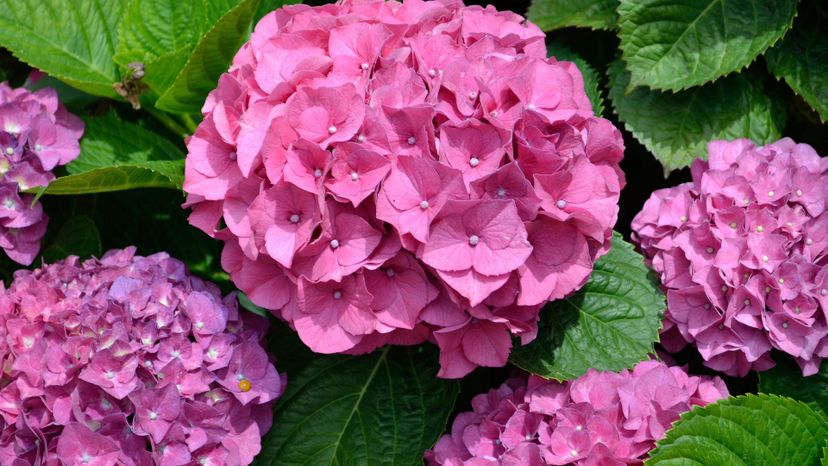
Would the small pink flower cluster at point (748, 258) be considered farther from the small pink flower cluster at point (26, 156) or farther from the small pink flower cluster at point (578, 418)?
the small pink flower cluster at point (26, 156)

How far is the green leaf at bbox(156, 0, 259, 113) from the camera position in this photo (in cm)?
153

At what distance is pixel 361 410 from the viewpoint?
5.22ft

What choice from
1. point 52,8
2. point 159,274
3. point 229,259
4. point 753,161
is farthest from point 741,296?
point 52,8

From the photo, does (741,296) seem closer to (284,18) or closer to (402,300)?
(402,300)

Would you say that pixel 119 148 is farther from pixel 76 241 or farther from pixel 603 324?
pixel 603 324

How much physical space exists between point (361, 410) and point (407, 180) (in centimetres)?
50

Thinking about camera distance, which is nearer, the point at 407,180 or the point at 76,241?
the point at 407,180

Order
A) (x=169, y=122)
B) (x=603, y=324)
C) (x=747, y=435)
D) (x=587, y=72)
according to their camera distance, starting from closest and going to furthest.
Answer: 1. (x=747, y=435)
2. (x=603, y=324)
3. (x=587, y=72)
4. (x=169, y=122)

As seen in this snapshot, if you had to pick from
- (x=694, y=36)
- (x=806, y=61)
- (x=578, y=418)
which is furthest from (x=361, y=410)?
(x=806, y=61)

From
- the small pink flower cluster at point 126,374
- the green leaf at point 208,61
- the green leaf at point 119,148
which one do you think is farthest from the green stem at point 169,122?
the small pink flower cluster at point 126,374

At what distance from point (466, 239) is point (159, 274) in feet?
1.68

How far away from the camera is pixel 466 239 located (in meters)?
1.26

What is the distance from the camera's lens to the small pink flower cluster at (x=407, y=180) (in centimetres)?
124

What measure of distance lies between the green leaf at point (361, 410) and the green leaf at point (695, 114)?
0.54m
